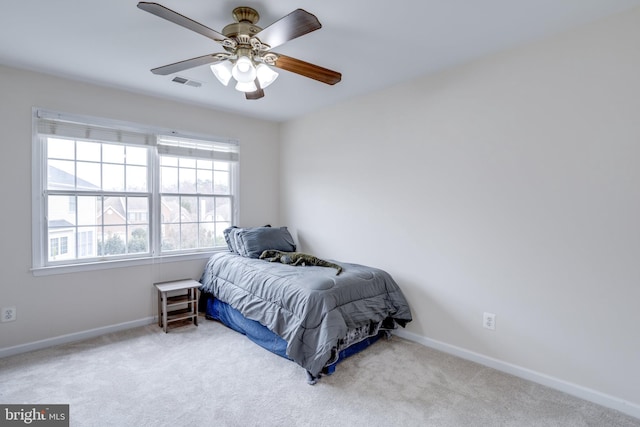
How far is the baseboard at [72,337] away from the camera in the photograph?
8.95ft

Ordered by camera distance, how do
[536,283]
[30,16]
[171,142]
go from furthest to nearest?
[171,142], [536,283], [30,16]

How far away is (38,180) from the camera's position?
113 inches

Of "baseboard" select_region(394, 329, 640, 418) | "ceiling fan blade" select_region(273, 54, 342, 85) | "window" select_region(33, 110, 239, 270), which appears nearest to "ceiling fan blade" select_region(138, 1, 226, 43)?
"ceiling fan blade" select_region(273, 54, 342, 85)

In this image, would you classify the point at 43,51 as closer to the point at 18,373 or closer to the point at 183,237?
the point at 183,237

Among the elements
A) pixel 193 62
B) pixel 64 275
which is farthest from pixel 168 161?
pixel 193 62

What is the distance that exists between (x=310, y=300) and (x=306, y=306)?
5 cm

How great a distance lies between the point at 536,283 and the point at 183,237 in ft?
11.5

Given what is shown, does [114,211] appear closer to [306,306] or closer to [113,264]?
[113,264]

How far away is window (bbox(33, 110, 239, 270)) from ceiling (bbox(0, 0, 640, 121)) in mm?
571

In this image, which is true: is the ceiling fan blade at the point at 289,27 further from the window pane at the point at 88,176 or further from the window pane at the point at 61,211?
the window pane at the point at 61,211

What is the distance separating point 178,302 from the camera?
3.36 metres

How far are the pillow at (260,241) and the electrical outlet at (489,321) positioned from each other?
2.14m

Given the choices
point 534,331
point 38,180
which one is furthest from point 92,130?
point 534,331

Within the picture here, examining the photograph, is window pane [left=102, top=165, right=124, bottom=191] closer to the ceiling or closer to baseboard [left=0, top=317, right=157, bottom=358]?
the ceiling
